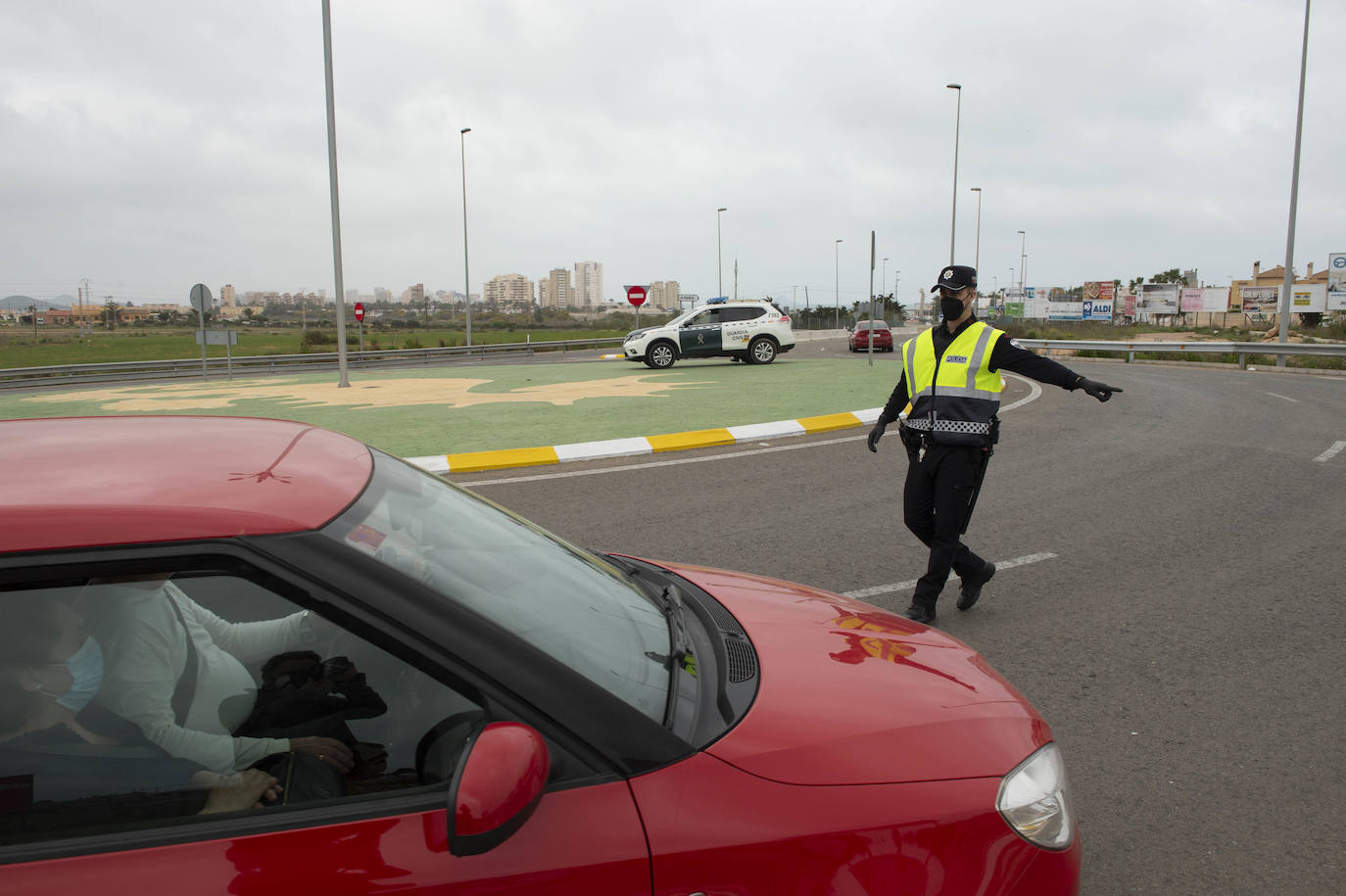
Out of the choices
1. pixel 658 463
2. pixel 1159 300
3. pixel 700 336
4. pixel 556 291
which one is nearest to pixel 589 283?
pixel 556 291

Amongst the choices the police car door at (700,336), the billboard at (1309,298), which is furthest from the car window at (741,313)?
the billboard at (1309,298)

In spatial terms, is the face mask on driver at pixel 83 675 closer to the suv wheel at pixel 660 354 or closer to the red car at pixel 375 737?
the red car at pixel 375 737

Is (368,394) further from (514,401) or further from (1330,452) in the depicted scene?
(1330,452)

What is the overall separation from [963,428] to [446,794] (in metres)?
3.55

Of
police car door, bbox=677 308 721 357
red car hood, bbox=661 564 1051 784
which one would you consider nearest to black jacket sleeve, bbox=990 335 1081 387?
red car hood, bbox=661 564 1051 784

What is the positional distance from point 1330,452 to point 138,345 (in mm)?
56021

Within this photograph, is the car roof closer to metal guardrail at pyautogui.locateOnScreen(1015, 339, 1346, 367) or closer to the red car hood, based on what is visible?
the red car hood

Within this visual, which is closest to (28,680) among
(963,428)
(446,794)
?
(446,794)

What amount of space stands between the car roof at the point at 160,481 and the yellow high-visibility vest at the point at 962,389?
314cm

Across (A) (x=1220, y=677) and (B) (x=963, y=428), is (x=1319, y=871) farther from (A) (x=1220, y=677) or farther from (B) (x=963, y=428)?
(B) (x=963, y=428)

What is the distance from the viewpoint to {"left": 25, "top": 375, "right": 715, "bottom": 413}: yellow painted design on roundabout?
15781mm

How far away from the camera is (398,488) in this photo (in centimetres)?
212

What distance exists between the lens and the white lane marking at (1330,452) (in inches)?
369

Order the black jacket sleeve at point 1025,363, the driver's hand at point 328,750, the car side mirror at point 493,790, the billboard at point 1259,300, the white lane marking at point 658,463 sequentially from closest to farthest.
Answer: the car side mirror at point 493,790 → the driver's hand at point 328,750 → the black jacket sleeve at point 1025,363 → the white lane marking at point 658,463 → the billboard at point 1259,300
